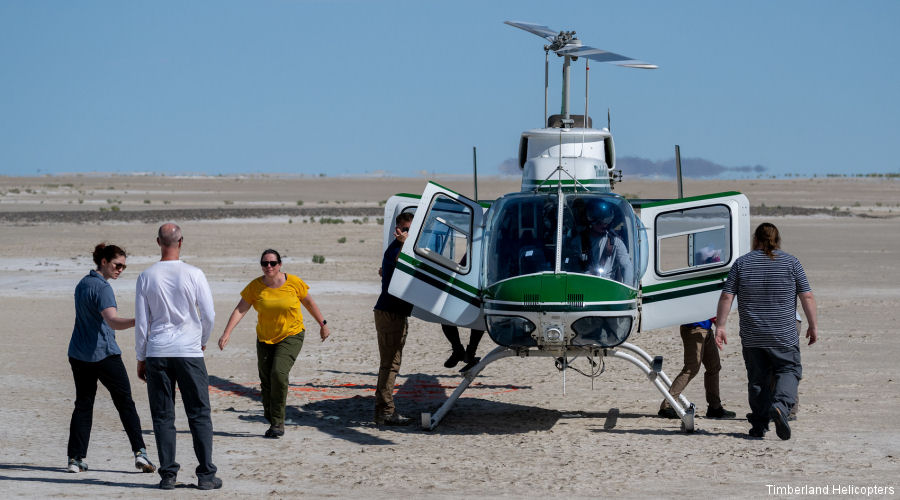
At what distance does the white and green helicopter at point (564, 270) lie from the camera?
964cm

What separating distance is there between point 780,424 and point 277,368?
4.53 metres

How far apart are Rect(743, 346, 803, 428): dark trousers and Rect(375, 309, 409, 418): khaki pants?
10.9 ft

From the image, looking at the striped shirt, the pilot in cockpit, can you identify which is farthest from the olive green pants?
the striped shirt

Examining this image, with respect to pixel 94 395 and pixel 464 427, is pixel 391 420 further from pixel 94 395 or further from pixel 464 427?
pixel 94 395

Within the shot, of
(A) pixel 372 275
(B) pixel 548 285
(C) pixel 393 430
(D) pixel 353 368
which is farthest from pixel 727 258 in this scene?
(A) pixel 372 275

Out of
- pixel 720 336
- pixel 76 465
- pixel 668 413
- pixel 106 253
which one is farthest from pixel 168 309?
pixel 668 413

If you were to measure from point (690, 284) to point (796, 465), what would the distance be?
7.12ft

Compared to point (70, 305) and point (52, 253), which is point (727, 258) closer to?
point (70, 305)

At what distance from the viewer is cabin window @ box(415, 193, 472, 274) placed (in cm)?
1076

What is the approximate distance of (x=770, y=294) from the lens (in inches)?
384

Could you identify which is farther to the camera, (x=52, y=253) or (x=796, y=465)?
(x=52, y=253)

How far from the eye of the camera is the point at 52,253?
104ft

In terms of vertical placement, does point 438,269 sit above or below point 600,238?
below

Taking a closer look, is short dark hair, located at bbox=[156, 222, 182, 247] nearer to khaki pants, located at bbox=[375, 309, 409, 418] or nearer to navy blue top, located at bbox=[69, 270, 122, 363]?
navy blue top, located at bbox=[69, 270, 122, 363]
